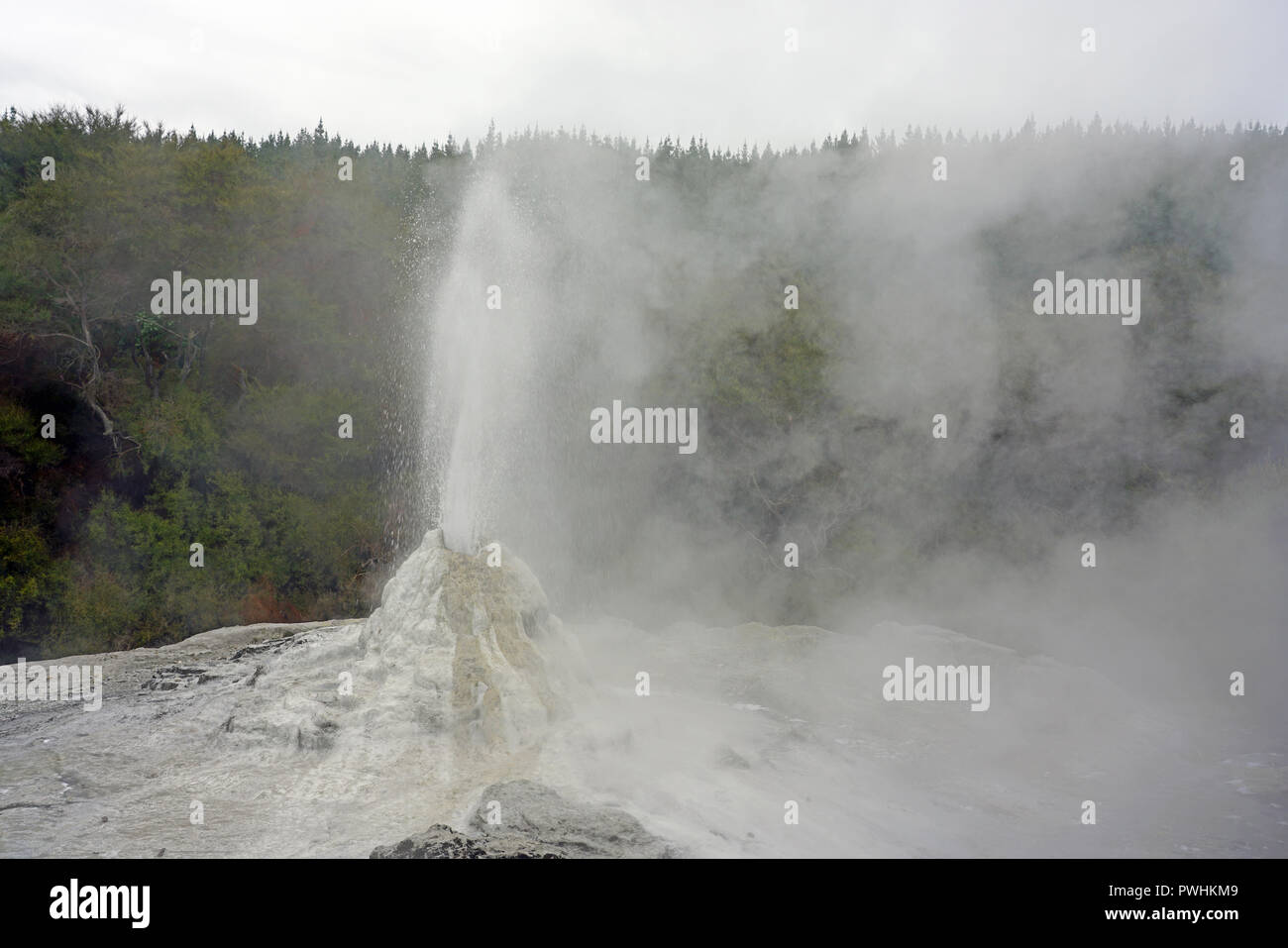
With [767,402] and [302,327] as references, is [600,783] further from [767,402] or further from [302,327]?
[302,327]

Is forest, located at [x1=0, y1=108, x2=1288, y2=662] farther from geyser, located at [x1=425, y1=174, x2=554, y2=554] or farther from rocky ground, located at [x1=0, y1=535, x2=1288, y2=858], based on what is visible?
rocky ground, located at [x1=0, y1=535, x2=1288, y2=858]

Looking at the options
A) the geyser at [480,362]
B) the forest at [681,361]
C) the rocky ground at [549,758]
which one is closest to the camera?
the rocky ground at [549,758]

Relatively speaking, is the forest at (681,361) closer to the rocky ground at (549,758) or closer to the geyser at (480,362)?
the geyser at (480,362)

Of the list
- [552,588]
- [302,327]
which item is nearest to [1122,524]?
[552,588]

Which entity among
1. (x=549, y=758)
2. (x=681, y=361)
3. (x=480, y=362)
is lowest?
(x=549, y=758)

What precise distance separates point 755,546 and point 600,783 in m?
8.50

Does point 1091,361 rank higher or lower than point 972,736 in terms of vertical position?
higher

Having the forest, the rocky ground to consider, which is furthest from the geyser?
the forest

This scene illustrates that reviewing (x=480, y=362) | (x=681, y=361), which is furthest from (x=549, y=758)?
(x=681, y=361)

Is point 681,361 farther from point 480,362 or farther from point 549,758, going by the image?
point 549,758

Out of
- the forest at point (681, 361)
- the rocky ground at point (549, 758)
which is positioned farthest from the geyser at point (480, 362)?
Answer: the forest at point (681, 361)

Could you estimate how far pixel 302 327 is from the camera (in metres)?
15.1

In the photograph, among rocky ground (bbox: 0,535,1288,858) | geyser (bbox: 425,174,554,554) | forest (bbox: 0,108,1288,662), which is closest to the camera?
rocky ground (bbox: 0,535,1288,858)

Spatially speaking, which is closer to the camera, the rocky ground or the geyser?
the rocky ground
